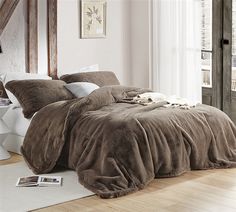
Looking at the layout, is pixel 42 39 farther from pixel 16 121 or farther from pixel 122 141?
pixel 122 141

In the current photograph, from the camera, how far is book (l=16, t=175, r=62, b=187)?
13.2ft

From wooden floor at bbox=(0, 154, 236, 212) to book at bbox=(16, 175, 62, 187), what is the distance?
456 mm

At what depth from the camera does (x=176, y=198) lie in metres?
3.69

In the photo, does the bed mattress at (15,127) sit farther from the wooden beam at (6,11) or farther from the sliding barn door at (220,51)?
the sliding barn door at (220,51)

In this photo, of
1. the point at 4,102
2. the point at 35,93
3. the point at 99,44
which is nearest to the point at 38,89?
the point at 35,93

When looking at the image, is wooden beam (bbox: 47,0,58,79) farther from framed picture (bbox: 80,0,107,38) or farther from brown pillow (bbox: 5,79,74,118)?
brown pillow (bbox: 5,79,74,118)

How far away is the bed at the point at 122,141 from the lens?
12.9ft

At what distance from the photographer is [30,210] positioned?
3.44m

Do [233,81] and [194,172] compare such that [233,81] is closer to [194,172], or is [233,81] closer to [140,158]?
[194,172]

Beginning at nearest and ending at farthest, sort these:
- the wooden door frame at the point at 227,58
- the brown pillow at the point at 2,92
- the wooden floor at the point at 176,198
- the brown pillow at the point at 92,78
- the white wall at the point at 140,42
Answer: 1. the wooden floor at the point at 176,198
2. the brown pillow at the point at 2,92
3. the brown pillow at the point at 92,78
4. the wooden door frame at the point at 227,58
5. the white wall at the point at 140,42

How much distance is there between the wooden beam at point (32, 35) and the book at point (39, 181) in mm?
1991

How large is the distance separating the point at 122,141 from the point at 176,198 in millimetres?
607

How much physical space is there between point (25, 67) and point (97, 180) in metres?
2.39

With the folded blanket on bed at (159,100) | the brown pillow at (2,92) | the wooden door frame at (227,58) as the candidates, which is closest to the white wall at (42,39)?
the brown pillow at (2,92)
